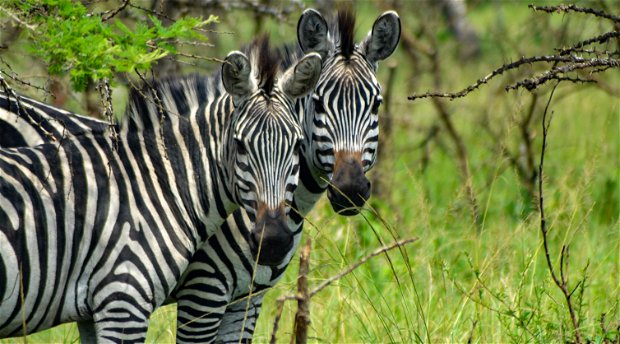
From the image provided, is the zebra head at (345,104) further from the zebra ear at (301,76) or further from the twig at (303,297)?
the twig at (303,297)

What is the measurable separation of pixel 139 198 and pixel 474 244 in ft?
9.63

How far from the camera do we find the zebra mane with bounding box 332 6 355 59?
5.47 m

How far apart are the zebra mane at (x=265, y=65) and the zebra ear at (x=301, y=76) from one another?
8cm

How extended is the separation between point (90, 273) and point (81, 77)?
0.92m

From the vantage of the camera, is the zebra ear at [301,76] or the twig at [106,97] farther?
the zebra ear at [301,76]

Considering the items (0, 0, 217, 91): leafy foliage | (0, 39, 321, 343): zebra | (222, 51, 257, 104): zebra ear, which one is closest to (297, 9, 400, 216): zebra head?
(0, 39, 321, 343): zebra

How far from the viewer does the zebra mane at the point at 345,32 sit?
5.47 m

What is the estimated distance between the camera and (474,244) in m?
6.77

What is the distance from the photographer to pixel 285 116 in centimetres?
465

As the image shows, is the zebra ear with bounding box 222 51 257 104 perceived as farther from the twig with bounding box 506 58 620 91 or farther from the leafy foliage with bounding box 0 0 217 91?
the twig with bounding box 506 58 620 91

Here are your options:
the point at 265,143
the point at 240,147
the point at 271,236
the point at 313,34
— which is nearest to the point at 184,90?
the point at 240,147

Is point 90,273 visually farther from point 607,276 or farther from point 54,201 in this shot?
point 607,276

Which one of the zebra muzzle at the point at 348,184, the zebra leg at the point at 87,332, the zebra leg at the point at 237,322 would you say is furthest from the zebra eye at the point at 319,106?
the zebra leg at the point at 87,332

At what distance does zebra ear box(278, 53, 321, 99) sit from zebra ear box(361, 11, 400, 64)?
83 centimetres
